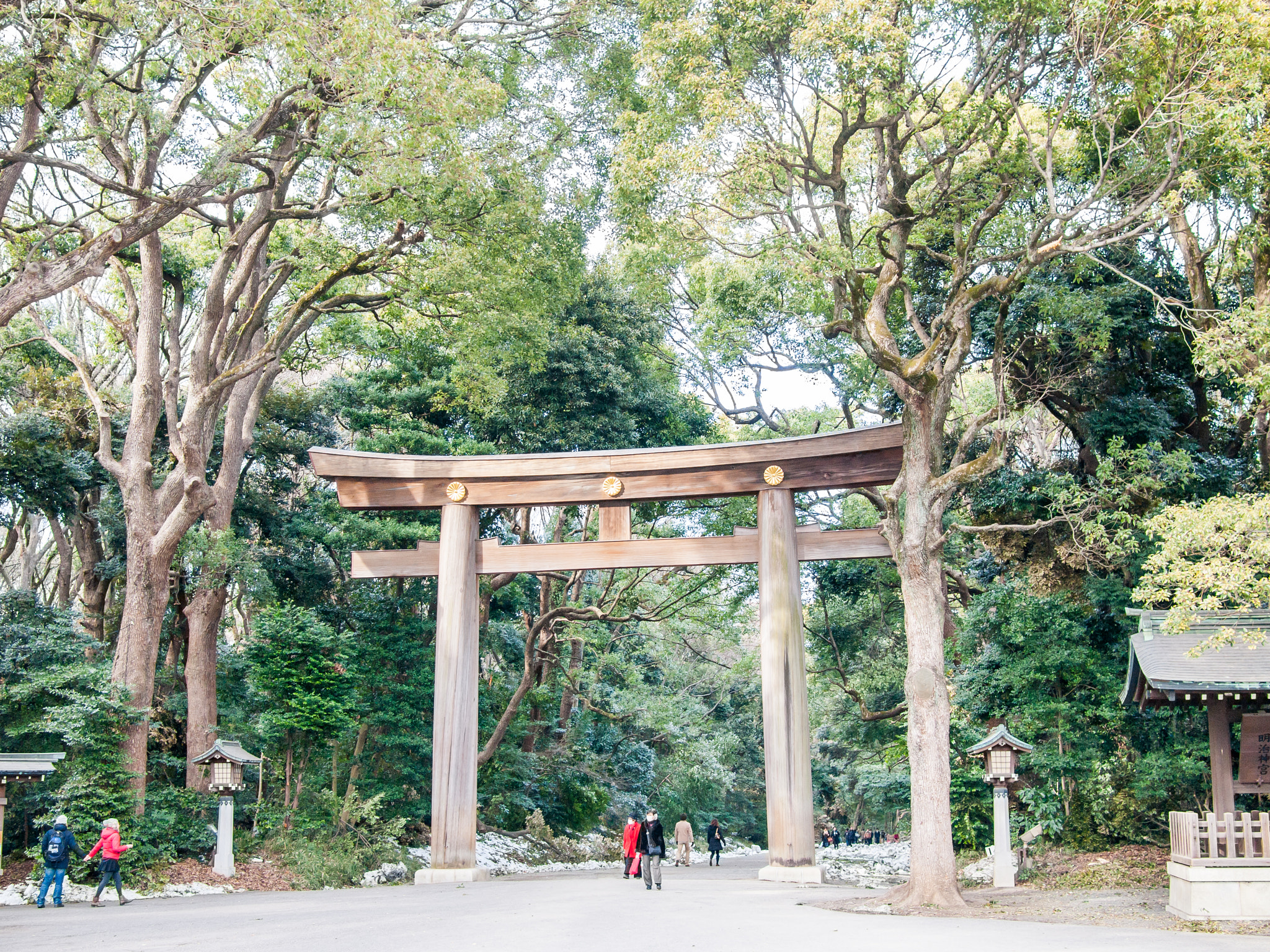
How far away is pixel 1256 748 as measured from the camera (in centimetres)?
1041

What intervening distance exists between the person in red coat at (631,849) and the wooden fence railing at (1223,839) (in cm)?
587

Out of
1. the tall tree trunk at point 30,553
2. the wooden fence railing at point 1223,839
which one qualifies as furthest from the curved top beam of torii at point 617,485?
the tall tree trunk at point 30,553

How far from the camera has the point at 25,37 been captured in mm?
9203

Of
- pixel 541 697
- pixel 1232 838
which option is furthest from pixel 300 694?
pixel 1232 838

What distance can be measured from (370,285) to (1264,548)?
16866 millimetres

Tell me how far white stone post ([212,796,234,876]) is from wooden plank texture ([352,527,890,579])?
3556mm

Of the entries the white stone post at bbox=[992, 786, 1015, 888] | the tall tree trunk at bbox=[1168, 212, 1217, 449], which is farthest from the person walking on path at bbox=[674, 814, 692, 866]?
the tall tree trunk at bbox=[1168, 212, 1217, 449]

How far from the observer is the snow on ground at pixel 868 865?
14.9 meters

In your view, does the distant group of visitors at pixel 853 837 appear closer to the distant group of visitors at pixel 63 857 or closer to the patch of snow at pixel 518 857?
the patch of snow at pixel 518 857

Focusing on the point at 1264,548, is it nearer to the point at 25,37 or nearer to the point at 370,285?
the point at 25,37

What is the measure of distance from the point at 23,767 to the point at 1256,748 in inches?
545

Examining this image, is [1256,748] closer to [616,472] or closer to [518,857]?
[616,472]

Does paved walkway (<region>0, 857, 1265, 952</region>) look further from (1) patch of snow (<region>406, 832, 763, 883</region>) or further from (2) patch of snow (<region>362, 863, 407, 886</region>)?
(1) patch of snow (<region>406, 832, 763, 883</region>)

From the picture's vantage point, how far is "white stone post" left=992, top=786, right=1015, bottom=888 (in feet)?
→ 39.7
